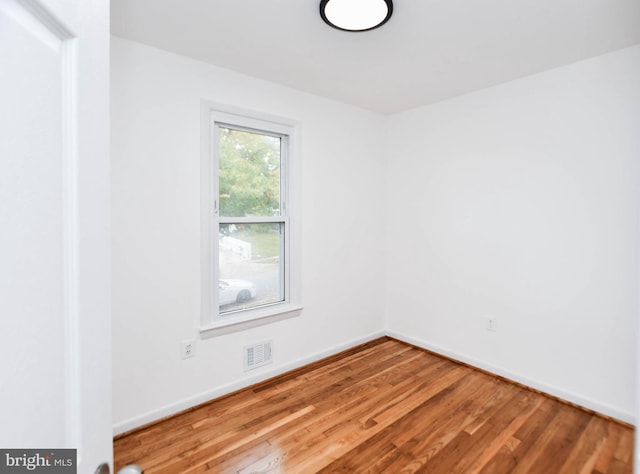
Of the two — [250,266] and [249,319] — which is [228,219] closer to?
[250,266]

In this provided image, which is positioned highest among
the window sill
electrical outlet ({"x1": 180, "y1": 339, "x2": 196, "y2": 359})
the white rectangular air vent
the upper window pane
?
the upper window pane

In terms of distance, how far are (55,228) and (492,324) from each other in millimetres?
→ 3164

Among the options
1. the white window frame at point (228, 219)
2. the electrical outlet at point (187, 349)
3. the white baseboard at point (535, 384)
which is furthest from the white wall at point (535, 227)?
the electrical outlet at point (187, 349)

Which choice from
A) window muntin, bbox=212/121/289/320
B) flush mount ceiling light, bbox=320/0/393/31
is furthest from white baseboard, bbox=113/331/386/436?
flush mount ceiling light, bbox=320/0/393/31

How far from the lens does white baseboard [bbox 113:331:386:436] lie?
216cm

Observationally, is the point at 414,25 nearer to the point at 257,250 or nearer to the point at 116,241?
the point at 257,250

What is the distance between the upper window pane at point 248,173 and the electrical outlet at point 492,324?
204cm

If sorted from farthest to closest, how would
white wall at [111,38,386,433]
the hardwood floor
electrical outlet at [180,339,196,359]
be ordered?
electrical outlet at [180,339,196,359]
white wall at [111,38,386,433]
the hardwood floor

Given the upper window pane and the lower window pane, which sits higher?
the upper window pane

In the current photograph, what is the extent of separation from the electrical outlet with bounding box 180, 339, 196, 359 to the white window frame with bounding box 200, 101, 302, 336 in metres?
0.10

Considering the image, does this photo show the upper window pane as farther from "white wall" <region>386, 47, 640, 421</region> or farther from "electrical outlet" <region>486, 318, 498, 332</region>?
"electrical outlet" <region>486, 318, 498, 332</region>

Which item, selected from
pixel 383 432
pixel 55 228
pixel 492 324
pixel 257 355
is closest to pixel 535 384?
pixel 492 324

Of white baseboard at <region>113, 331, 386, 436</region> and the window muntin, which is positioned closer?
white baseboard at <region>113, 331, 386, 436</region>

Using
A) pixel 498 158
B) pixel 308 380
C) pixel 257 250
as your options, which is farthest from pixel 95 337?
pixel 498 158
